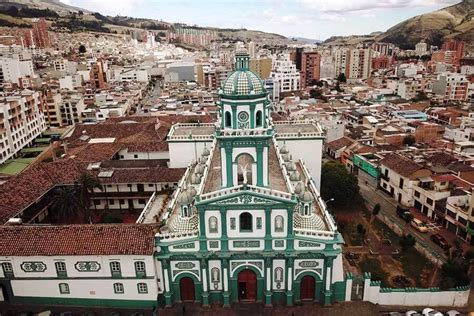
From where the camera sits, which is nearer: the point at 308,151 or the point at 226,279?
the point at 226,279

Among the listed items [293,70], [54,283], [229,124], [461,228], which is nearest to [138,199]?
[54,283]

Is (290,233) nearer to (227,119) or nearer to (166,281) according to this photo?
(227,119)

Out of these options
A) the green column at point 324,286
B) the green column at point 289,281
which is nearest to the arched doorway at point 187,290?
the green column at point 289,281

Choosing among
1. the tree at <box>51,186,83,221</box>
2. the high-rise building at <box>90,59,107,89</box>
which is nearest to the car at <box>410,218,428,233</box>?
the tree at <box>51,186,83,221</box>

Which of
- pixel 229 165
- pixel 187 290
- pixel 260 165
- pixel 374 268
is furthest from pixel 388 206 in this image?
pixel 187 290

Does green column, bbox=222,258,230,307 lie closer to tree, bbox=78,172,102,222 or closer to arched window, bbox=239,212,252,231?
arched window, bbox=239,212,252,231

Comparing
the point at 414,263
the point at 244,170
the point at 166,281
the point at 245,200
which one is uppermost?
the point at 244,170
